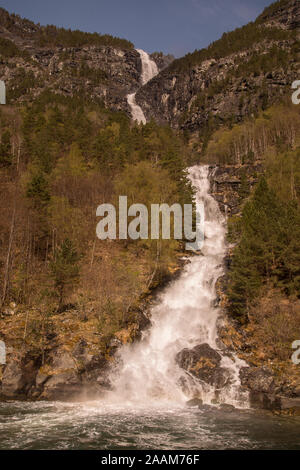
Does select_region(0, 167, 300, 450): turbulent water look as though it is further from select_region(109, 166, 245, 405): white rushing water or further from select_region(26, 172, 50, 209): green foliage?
select_region(26, 172, 50, 209): green foliage

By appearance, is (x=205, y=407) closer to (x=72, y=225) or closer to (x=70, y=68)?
(x=72, y=225)

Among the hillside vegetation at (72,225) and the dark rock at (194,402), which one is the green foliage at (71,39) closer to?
the hillside vegetation at (72,225)

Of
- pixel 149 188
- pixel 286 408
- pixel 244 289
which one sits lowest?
pixel 286 408

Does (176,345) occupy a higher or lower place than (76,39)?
lower

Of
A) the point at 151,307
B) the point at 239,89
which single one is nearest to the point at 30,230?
the point at 151,307

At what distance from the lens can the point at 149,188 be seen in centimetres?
4603

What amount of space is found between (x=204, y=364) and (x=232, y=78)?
13743 cm

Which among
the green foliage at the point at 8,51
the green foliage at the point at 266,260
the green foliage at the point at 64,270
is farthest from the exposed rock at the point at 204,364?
the green foliage at the point at 8,51

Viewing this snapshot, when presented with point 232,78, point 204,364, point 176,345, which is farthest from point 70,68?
point 204,364

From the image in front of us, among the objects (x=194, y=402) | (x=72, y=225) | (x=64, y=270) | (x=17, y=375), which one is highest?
(x=72, y=225)

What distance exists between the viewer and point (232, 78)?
132m

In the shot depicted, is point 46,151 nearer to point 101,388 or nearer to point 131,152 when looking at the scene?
point 131,152

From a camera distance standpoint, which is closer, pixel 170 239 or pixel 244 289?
pixel 244 289

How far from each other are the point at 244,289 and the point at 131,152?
39999 millimetres
